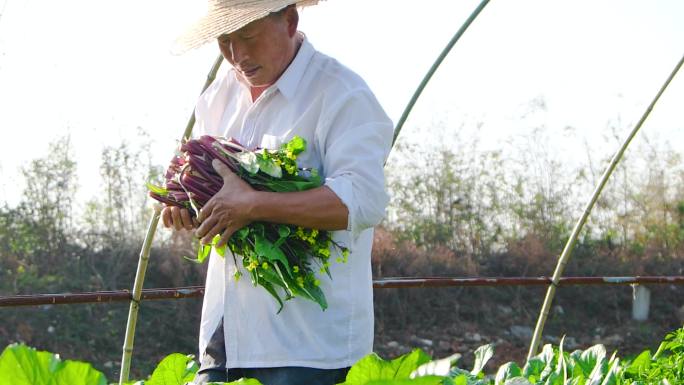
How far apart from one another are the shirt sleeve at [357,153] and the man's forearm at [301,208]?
22 mm

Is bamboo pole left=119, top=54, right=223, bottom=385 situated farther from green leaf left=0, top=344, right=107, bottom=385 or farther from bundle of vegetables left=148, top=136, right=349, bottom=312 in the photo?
green leaf left=0, top=344, right=107, bottom=385

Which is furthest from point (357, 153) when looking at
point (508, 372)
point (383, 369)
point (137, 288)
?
point (137, 288)

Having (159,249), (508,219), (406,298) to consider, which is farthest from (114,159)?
(508,219)

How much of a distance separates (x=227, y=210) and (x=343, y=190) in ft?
0.80

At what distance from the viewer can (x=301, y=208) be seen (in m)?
2.13

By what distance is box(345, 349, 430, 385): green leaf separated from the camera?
122cm

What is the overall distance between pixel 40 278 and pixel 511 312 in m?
4.51

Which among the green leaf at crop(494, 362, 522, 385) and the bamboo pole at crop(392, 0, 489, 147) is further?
the bamboo pole at crop(392, 0, 489, 147)

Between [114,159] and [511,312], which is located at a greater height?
[114,159]

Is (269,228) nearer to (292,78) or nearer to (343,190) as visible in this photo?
(343,190)

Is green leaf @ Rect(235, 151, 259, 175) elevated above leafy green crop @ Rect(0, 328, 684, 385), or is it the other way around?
green leaf @ Rect(235, 151, 259, 175)

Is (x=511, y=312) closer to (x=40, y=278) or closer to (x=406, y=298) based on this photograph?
(x=406, y=298)

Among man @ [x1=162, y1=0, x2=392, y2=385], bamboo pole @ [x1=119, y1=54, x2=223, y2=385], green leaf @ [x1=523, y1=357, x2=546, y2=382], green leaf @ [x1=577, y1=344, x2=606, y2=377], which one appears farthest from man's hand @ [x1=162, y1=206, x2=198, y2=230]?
green leaf @ [x1=577, y1=344, x2=606, y2=377]

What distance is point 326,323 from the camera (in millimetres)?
2281
